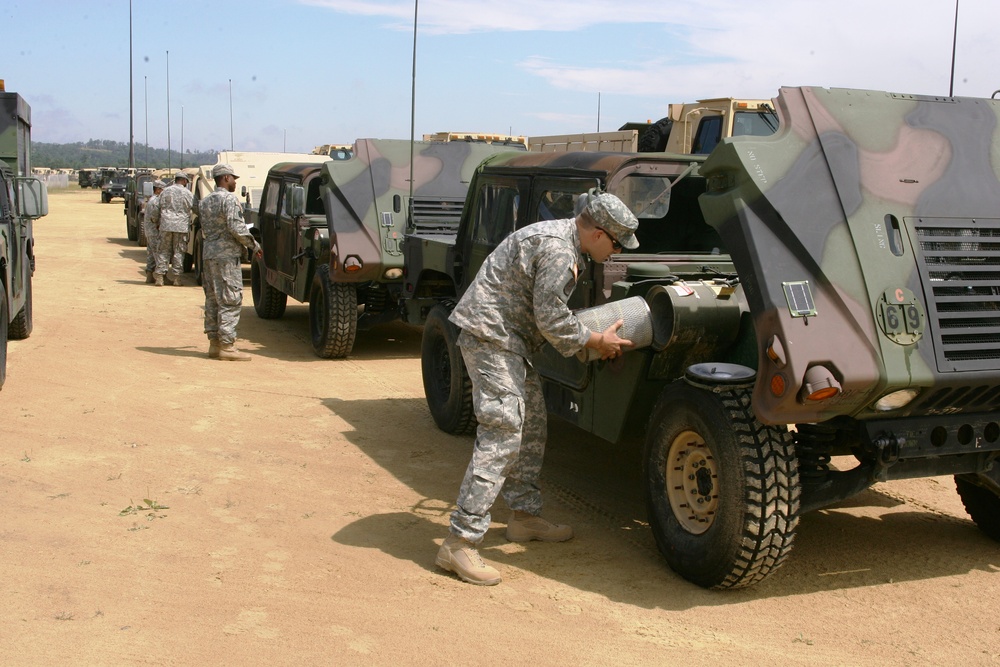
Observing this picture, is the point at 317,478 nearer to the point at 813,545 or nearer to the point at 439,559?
the point at 439,559

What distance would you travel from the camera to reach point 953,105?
4.86 metres

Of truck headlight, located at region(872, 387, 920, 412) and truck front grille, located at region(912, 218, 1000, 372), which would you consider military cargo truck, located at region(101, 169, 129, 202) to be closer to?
truck front grille, located at region(912, 218, 1000, 372)

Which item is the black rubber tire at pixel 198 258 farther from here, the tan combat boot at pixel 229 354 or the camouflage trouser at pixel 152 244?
the tan combat boot at pixel 229 354

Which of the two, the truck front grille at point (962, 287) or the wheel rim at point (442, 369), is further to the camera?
the wheel rim at point (442, 369)

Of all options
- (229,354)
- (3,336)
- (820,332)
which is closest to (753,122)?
(229,354)

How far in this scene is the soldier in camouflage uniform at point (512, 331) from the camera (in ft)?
15.0

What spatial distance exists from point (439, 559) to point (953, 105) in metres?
3.15

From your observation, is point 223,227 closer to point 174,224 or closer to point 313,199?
point 313,199

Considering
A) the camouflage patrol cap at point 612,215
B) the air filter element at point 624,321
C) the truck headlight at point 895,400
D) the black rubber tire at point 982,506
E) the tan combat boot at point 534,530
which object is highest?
the camouflage patrol cap at point 612,215

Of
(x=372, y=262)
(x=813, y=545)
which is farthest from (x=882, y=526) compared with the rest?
(x=372, y=262)

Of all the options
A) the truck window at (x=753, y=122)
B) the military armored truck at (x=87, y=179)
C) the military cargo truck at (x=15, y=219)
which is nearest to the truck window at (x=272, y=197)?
the military cargo truck at (x=15, y=219)

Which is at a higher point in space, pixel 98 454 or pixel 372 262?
pixel 372 262

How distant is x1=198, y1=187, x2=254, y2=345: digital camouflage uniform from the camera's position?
1012 centimetres

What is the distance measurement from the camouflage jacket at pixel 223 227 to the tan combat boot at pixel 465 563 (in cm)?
615
